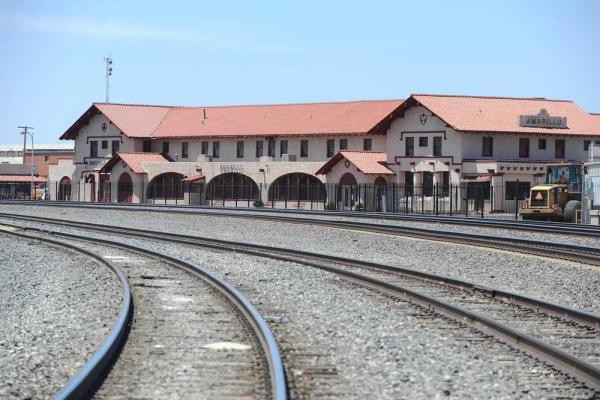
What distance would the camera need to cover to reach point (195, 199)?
270ft

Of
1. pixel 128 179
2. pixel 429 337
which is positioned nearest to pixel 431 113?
pixel 128 179

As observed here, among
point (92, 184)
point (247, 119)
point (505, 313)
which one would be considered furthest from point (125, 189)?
point (505, 313)

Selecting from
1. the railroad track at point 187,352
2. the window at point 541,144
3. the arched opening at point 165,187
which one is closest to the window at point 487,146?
the window at point 541,144

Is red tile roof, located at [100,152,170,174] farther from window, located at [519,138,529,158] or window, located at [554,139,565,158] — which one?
window, located at [554,139,565,158]

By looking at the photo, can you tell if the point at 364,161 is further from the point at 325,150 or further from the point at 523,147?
the point at 523,147

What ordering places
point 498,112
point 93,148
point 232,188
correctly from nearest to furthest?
1. point 498,112
2. point 232,188
3. point 93,148

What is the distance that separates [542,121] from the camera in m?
72.9

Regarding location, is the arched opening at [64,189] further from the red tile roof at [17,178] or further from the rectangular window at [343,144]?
the rectangular window at [343,144]

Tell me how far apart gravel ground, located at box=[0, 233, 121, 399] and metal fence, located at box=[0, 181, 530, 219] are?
37887mm

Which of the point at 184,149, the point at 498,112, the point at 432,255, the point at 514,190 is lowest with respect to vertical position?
the point at 432,255

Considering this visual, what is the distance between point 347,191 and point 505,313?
58.5 m

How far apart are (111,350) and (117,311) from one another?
175 inches

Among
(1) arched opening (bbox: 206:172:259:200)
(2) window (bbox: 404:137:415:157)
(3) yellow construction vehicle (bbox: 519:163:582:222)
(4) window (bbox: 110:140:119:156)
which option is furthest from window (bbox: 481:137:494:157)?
(4) window (bbox: 110:140:119:156)

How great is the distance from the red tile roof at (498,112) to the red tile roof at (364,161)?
180 inches
